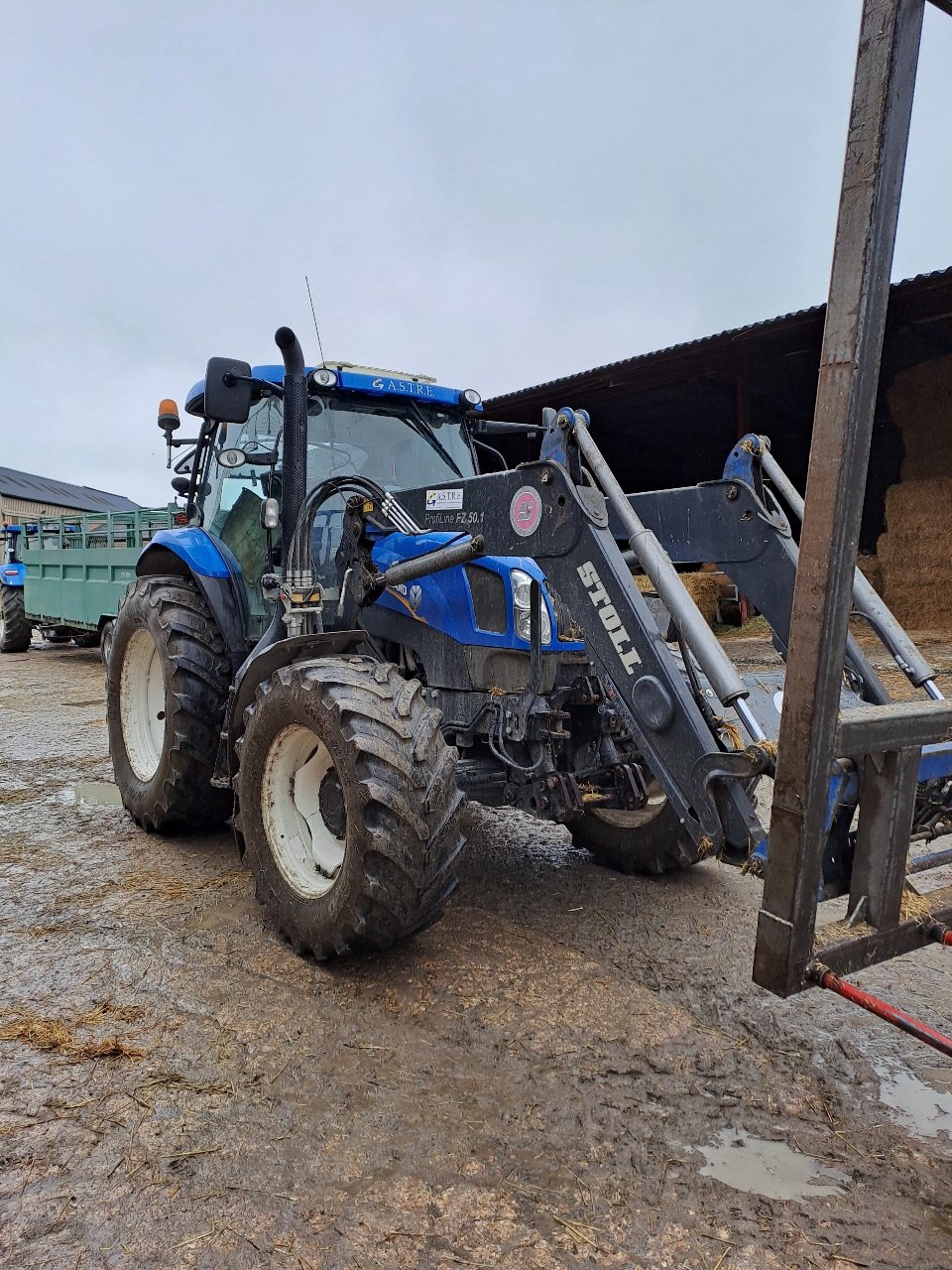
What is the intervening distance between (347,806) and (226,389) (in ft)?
6.13

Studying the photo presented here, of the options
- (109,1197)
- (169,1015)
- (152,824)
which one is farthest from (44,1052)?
(152,824)

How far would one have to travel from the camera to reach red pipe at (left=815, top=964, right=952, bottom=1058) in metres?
1.69

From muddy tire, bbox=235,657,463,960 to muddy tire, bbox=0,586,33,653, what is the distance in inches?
505

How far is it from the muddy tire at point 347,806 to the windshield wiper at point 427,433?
1.62 metres

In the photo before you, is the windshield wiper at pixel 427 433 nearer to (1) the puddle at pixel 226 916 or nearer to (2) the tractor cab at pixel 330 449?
(2) the tractor cab at pixel 330 449

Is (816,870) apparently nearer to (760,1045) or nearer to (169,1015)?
(760,1045)

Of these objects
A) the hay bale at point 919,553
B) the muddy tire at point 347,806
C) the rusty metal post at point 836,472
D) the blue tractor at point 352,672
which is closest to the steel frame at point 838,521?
the rusty metal post at point 836,472

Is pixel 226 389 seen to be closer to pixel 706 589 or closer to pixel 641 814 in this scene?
pixel 641 814

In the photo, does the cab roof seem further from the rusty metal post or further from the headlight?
the rusty metal post

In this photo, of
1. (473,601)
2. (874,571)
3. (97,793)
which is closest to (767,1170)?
(473,601)

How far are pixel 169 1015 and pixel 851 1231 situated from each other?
1963 millimetres

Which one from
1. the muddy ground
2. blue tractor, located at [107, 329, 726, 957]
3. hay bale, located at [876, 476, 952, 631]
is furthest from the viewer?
hay bale, located at [876, 476, 952, 631]

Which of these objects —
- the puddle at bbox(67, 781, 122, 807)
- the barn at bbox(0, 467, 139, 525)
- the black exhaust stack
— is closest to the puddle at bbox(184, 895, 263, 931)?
the black exhaust stack

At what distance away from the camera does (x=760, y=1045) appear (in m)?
2.57
